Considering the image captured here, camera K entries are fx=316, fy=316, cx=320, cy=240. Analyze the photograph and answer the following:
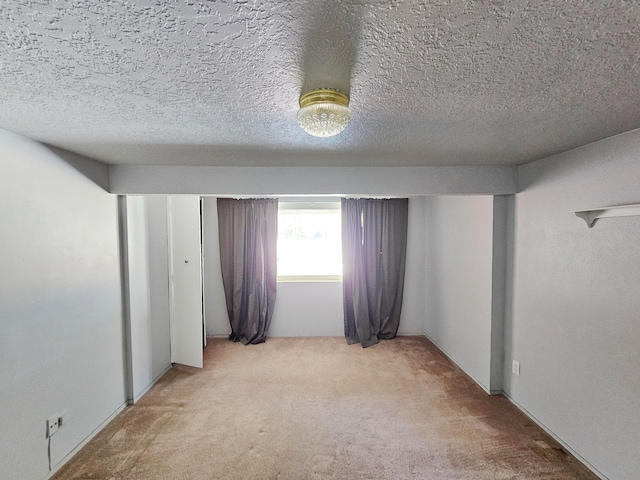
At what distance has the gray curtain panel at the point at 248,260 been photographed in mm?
4391

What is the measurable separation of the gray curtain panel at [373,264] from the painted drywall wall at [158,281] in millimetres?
2255

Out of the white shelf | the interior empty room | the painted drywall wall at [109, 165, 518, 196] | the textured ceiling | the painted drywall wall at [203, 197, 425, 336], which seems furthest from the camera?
the painted drywall wall at [203, 197, 425, 336]

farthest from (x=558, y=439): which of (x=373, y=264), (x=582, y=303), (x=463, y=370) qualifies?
(x=373, y=264)

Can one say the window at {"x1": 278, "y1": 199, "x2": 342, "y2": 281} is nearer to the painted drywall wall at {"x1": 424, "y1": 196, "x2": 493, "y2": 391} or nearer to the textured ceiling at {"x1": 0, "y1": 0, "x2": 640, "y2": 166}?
the painted drywall wall at {"x1": 424, "y1": 196, "x2": 493, "y2": 391}

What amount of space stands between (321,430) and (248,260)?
2.51 meters

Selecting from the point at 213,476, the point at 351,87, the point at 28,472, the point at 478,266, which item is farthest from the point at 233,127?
the point at 478,266

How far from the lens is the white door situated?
3.45 m

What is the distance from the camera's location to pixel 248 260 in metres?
4.39

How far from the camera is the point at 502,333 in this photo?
284 centimetres

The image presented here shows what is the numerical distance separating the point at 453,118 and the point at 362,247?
9.94ft

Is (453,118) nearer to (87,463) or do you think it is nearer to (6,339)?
(6,339)

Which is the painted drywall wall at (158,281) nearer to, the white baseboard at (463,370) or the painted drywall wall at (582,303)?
the white baseboard at (463,370)

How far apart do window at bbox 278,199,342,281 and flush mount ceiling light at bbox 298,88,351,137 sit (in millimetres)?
3491

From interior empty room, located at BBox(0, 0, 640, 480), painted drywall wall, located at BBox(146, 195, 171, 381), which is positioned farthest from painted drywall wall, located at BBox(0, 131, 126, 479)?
painted drywall wall, located at BBox(146, 195, 171, 381)
